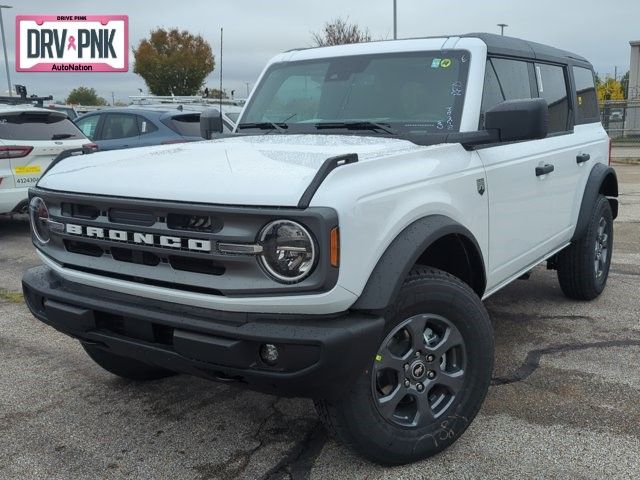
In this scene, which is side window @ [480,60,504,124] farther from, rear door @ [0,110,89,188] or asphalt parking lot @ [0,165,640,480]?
rear door @ [0,110,89,188]

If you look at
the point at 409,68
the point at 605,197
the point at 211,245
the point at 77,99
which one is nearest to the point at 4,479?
the point at 211,245

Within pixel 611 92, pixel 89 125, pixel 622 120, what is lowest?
pixel 89 125

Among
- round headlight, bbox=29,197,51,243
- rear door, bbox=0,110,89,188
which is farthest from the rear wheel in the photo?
rear door, bbox=0,110,89,188

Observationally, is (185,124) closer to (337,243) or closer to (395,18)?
(337,243)

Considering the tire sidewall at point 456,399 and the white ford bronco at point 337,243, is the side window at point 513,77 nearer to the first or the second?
the white ford bronco at point 337,243

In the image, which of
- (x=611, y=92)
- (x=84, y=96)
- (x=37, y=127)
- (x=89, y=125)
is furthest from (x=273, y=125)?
(x=84, y=96)

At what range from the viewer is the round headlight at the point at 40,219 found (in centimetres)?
315

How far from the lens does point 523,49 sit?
4.26 metres

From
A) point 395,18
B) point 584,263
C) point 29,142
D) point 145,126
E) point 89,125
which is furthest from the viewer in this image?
point 395,18

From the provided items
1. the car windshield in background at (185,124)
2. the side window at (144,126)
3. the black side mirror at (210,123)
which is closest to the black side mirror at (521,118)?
the black side mirror at (210,123)

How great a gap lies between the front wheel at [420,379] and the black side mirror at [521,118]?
0.82 m

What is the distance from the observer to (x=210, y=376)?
2574 millimetres

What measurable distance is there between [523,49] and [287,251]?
8.73 ft

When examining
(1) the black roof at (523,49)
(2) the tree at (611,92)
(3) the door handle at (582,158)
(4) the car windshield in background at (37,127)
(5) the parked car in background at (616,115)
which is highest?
(2) the tree at (611,92)
